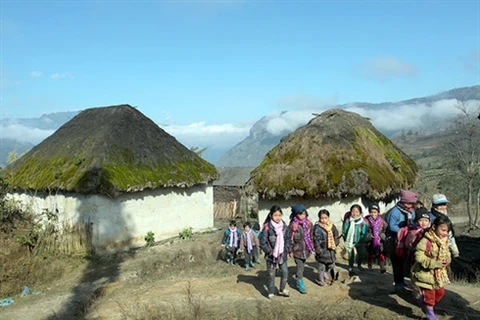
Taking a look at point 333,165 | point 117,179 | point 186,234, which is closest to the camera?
point 333,165

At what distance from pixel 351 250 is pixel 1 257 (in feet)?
30.4

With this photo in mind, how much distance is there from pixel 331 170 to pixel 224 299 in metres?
6.73

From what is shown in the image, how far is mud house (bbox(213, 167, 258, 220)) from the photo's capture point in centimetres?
2390

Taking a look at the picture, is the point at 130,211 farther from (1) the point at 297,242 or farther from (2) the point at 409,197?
(2) the point at 409,197

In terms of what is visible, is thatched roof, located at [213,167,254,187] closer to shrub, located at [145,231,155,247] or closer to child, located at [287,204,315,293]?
shrub, located at [145,231,155,247]

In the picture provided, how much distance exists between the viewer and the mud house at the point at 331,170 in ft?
40.1

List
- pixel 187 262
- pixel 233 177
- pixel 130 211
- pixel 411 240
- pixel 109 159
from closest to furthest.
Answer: pixel 411 240
pixel 187 262
pixel 130 211
pixel 109 159
pixel 233 177

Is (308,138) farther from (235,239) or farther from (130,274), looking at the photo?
(130,274)

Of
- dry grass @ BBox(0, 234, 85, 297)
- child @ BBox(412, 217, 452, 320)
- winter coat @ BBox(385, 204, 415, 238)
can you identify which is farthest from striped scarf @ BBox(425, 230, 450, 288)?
dry grass @ BBox(0, 234, 85, 297)

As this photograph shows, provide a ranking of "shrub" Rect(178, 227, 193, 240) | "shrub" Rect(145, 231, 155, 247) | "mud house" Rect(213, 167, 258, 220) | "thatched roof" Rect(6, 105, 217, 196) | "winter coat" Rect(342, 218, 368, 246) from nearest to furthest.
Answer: "winter coat" Rect(342, 218, 368, 246) → "thatched roof" Rect(6, 105, 217, 196) → "shrub" Rect(145, 231, 155, 247) → "shrub" Rect(178, 227, 193, 240) → "mud house" Rect(213, 167, 258, 220)

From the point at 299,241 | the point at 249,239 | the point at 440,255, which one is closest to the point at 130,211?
the point at 249,239

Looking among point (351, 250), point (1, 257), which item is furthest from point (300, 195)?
point (1, 257)

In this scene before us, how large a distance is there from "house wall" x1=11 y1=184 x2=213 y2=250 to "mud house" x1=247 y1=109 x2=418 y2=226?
3.78 m

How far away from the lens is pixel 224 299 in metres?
7.07
